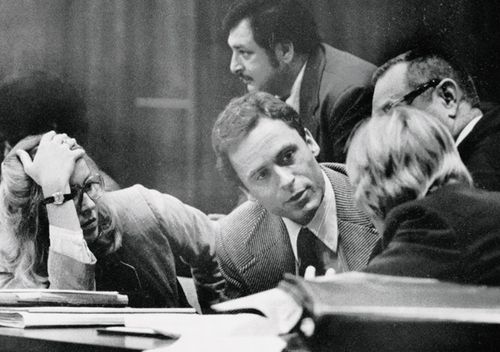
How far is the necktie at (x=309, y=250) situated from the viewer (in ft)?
7.76

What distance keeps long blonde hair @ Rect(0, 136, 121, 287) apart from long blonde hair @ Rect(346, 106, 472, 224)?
0.79 metres

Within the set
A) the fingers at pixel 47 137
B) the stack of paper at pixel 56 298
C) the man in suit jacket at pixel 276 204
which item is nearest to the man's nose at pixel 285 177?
the man in suit jacket at pixel 276 204

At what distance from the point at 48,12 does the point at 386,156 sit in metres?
1.19

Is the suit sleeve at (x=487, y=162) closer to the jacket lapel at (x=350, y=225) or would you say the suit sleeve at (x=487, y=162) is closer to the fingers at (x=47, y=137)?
the jacket lapel at (x=350, y=225)

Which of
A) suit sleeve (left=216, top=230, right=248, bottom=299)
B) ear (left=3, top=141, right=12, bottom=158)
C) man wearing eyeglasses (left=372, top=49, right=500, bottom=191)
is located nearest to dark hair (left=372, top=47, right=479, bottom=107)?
man wearing eyeglasses (left=372, top=49, right=500, bottom=191)

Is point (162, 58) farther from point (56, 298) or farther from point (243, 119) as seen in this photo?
point (56, 298)

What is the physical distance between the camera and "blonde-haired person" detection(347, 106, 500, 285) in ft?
6.88

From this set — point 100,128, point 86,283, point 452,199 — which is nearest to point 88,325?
point 86,283

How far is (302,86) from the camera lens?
2.44m

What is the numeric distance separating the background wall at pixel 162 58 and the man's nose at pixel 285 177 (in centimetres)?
20

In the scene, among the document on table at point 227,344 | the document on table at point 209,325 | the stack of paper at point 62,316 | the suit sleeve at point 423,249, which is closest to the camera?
the document on table at point 227,344

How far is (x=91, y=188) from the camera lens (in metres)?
2.42

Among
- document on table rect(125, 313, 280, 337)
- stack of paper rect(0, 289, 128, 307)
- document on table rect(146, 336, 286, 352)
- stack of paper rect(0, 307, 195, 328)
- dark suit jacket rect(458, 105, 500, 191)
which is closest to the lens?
document on table rect(146, 336, 286, 352)

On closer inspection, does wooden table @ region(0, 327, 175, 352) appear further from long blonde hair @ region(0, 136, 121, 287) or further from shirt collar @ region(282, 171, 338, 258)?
shirt collar @ region(282, 171, 338, 258)
